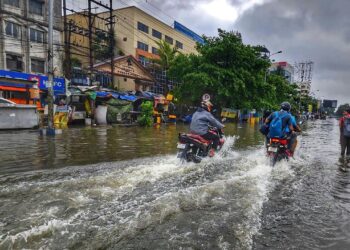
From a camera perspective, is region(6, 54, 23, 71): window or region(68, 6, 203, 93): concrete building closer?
region(6, 54, 23, 71): window

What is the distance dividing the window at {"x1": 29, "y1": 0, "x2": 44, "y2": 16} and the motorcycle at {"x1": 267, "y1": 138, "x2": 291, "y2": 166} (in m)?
27.6

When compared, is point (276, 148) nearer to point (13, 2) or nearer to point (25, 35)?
point (25, 35)

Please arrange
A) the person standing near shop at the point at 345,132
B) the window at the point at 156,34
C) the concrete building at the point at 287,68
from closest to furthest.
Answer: the person standing near shop at the point at 345,132
the window at the point at 156,34
the concrete building at the point at 287,68

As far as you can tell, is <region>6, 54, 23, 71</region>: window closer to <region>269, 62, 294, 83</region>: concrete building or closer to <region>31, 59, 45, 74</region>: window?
<region>31, 59, 45, 74</region>: window

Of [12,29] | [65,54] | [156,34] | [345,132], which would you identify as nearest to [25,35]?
[12,29]

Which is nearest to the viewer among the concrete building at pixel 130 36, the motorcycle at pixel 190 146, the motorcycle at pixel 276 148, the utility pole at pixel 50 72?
the motorcycle at pixel 190 146

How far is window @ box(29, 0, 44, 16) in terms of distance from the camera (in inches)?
1068

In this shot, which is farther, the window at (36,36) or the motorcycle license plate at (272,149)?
the window at (36,36)

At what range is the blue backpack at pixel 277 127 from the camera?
24.3 ft

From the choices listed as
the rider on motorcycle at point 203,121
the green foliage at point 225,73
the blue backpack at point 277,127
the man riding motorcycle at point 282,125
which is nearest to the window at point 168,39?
the green foliage at point 225,73

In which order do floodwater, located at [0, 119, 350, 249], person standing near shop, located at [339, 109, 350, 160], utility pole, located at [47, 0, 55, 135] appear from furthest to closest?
utility pole, located at [47, 0, 55, 135]
person standing near shop, located at [339, 109, 350, 160]
floodwater, located at [0, 119, 350, 249]

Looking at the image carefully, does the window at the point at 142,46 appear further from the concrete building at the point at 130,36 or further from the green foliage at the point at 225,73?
the green foliage at the point at 225,73

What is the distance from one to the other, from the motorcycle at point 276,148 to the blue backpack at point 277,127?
0.14 meters

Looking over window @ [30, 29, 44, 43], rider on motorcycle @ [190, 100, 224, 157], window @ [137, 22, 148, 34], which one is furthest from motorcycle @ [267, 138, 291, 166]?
window @ [137, 22, 148, 34]
